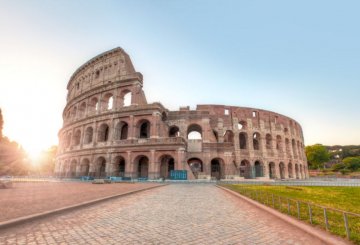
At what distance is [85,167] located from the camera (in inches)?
1134

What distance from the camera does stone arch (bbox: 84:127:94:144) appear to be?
29820 millimetres

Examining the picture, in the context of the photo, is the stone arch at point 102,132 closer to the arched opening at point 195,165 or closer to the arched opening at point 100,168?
the arched opening at point 100,168

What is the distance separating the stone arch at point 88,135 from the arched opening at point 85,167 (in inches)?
112

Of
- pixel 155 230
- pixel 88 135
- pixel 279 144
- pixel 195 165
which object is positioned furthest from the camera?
pixel 195 165

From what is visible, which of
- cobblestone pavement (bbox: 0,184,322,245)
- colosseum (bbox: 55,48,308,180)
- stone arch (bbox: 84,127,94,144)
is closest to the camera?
cobblestone pavement (bbox: 0,184,322,245)

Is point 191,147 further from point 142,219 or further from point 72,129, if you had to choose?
point 142,219

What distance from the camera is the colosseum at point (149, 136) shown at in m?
25.6

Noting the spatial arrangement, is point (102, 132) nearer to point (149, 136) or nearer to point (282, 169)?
point (149, 136)

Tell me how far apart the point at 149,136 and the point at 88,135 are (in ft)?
32.8

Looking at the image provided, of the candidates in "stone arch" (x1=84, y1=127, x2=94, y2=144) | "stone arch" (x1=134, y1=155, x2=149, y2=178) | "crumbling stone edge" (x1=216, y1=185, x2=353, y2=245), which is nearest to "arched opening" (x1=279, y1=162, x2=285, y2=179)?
"stone arch" (x1=134, y1=155, x2=149, y2=178)

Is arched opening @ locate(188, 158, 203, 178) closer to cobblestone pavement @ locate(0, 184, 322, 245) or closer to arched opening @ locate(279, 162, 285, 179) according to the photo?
arched opening @ locate(279, 162, 285, 179)

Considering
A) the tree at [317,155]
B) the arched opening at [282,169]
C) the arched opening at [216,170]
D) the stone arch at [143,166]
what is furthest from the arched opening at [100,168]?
the tree at [317,155]

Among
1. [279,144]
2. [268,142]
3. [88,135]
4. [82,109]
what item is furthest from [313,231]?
[82,109]

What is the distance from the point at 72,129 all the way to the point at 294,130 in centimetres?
4189
